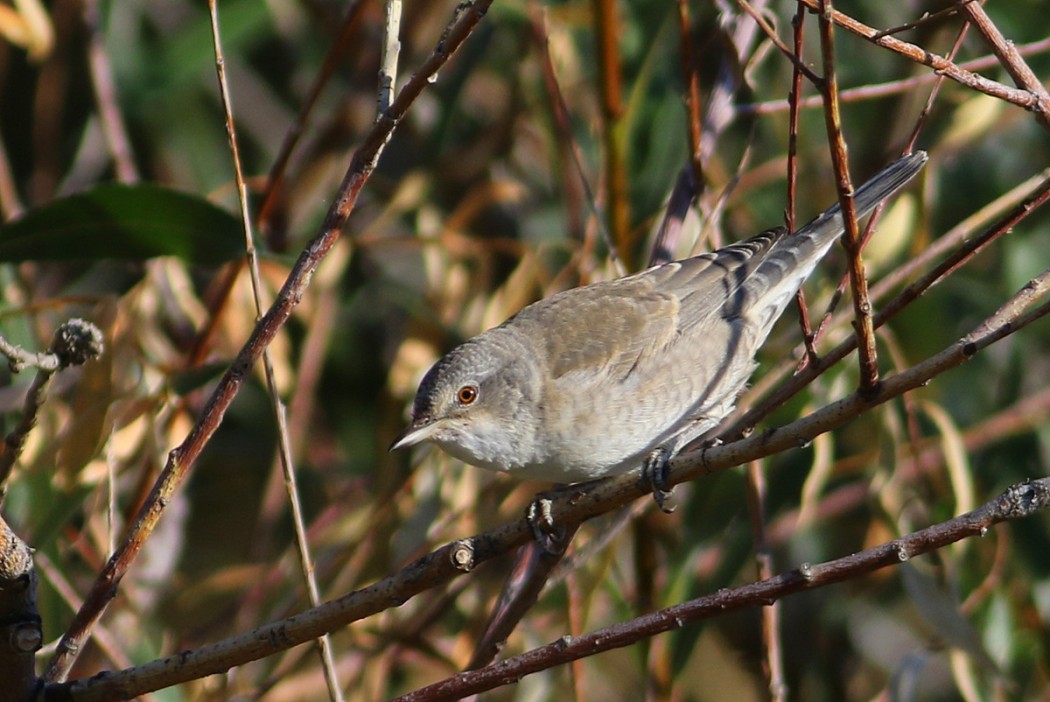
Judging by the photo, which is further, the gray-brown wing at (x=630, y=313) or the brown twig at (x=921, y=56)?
the gray-brown wing at (x=630, y=313)

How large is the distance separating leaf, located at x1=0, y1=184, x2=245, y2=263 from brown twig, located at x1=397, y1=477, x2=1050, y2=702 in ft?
5.13

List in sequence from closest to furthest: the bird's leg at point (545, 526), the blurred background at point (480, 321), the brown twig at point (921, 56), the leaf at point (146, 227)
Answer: the brown twig at point (921, 56), the bird's leg at point (545, 526), the leaf at point (146, 227), the blurred background at point (480, 321)

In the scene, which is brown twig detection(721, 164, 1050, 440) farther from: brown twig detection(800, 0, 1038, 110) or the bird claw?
the bird claw

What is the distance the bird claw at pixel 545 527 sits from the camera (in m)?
2.47

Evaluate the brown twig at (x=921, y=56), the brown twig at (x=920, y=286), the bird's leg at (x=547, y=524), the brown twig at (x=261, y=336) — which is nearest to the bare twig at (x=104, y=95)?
the bird's leg at (x=547, y=524)

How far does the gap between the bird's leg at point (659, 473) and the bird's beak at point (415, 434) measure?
1.88 ft

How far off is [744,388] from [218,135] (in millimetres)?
3327

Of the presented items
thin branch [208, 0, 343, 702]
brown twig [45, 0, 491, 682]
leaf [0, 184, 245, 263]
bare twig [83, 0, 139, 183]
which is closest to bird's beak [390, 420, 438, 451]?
leaf [0, 184, 245, 263]

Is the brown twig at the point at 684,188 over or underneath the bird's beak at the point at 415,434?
over

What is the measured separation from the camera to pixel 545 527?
2.65 m

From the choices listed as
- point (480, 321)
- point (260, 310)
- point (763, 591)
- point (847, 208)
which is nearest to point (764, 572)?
point (763, 591)

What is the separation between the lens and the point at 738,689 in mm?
6062

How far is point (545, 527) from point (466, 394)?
29.2 inches

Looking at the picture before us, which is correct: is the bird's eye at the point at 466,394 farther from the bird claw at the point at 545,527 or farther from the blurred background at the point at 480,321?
the blurred background at the point at 480,321
